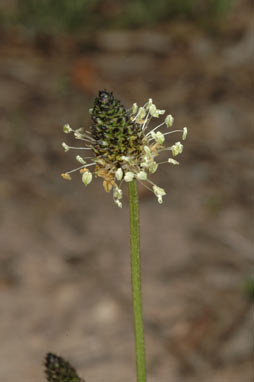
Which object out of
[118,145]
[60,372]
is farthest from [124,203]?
[118,145]

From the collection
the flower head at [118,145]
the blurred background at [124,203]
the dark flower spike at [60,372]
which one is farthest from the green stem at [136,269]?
the blurred background at [124,203]

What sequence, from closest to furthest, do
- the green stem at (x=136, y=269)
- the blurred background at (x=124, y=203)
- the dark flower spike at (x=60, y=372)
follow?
the green stem at (x=136, y=269) → the dark flower spike at (x=60, y=372) → the blurred background at (x=124, y=203)

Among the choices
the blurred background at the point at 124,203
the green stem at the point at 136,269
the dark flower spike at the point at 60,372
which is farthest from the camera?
the blurred background at the point at 124,203

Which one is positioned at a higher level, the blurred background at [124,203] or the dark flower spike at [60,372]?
the blurred background at [124,203]

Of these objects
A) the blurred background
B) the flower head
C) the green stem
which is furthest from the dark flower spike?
the blurred background

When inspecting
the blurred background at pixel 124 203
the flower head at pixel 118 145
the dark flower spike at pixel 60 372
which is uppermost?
the blurred background at pixel 124 203

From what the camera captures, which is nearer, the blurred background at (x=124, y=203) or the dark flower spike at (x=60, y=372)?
the dark flower spike at (x=60, y=372)

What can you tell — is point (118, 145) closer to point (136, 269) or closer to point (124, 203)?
point (136, 269)

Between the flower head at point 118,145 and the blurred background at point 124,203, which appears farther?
the blurred background at point 124,203

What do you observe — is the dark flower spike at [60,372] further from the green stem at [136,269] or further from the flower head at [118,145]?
the flower head at [118,145]

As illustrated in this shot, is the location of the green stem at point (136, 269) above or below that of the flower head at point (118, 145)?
below
